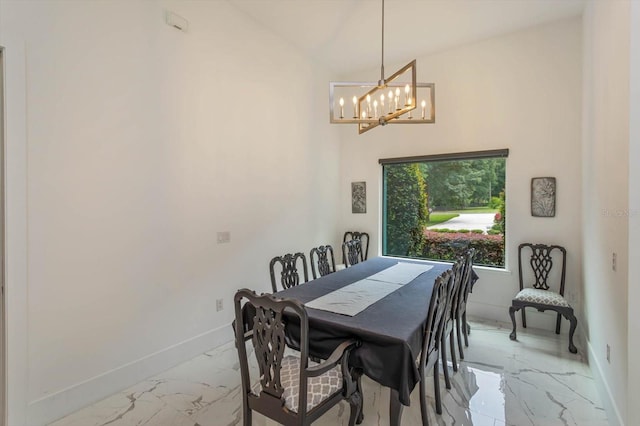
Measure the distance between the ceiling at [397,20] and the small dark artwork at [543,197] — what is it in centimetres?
188

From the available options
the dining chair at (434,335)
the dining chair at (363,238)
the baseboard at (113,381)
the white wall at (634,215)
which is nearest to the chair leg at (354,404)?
the dining chair at (434,335)

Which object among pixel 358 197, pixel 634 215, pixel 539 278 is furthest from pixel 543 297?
pixel 358 197

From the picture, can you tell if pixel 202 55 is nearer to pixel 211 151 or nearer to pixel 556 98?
pixel 211 151

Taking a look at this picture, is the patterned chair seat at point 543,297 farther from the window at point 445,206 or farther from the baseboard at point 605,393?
the window at point 445,206

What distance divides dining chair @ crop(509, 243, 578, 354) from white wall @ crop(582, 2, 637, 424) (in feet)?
1.18

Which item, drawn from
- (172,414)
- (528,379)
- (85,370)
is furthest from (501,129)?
(85,370)

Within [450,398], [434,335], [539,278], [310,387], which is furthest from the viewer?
[539,278]

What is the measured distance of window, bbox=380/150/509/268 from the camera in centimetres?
426

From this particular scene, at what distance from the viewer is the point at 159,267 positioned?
9.43 ft

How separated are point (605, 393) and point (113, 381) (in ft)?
12.1

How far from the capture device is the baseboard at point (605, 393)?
2.05m

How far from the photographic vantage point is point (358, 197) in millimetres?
5297

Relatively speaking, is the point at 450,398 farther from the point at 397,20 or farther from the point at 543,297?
the point at 397,20

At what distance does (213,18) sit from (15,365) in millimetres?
3354
